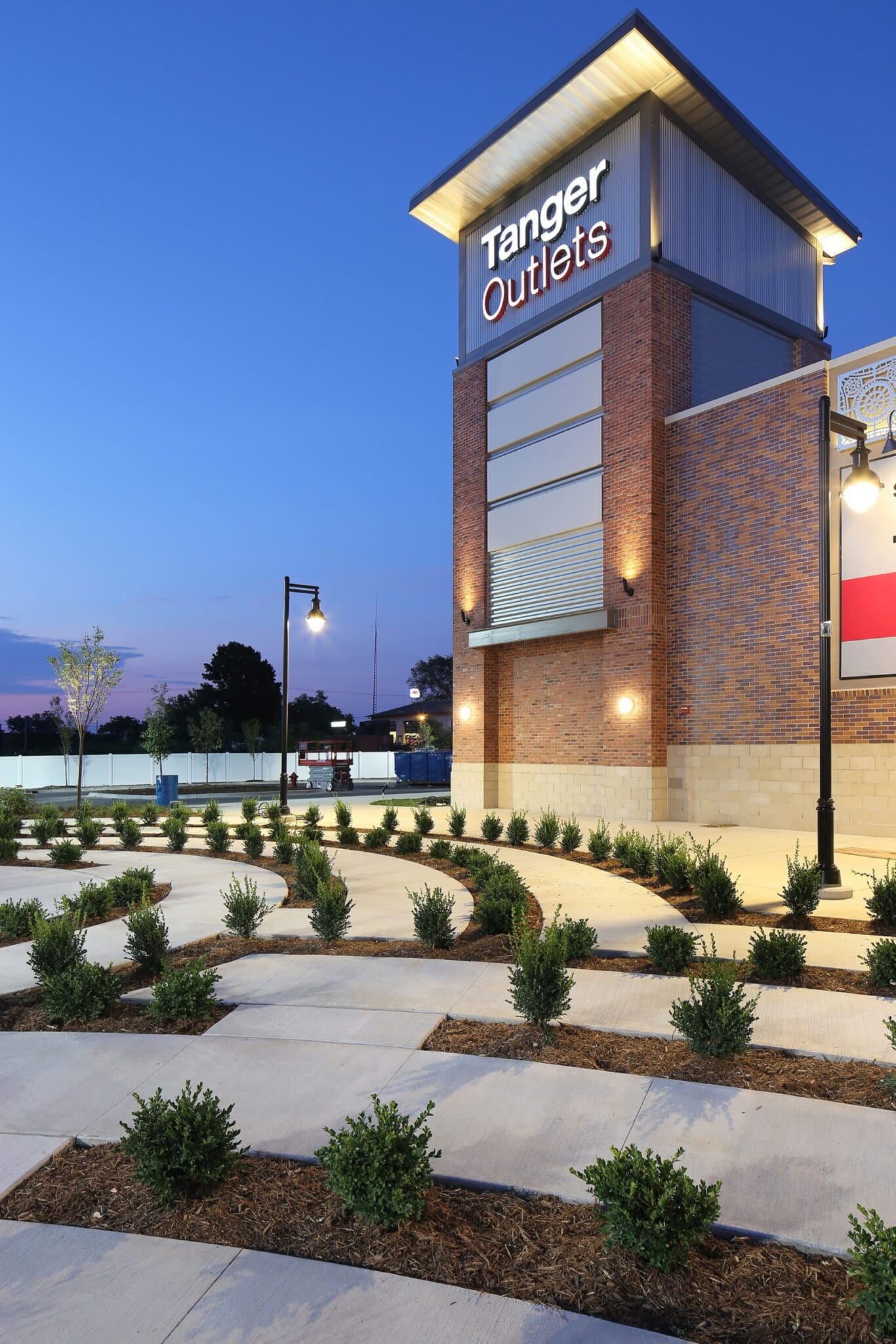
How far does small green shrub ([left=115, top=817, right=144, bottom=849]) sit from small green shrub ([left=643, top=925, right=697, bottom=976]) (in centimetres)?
1090

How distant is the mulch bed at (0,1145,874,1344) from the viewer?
2.85 meters

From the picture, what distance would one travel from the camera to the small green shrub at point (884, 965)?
19.5ft

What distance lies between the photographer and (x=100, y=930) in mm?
8273

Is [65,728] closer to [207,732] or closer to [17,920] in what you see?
[207,732]

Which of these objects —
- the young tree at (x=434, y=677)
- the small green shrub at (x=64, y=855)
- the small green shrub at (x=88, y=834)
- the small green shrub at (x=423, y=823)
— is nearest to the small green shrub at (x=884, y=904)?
the small green shrub at (x=423, y=823)

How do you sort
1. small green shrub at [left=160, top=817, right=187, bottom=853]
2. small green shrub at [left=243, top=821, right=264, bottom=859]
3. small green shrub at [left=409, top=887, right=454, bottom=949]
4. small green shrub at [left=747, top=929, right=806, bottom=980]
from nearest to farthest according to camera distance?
small green shrub at [left=747, top=929, right=806, bottom=980] → small green shrub at [left=409, top=887, right=454, bottom=949] → small green shrub at [left=243, top=821, right=264, bottom=859] → small green shrub at [left=160, top=817, right=187, bottom=853]

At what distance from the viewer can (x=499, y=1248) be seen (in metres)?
3.25

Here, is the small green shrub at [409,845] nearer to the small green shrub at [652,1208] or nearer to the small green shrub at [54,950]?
the small green shrub at [54,950]

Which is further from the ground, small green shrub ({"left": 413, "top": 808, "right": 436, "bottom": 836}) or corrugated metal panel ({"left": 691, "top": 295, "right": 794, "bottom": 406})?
corrugated metal panel ({"left": 691, "top": 295, "right": 794, "bottom": 406})

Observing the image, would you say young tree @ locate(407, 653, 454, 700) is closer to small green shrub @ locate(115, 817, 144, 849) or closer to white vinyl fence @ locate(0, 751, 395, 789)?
white vinyl fence @ locate(0, 751, 395, 789)

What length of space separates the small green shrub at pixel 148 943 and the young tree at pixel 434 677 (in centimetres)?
10544

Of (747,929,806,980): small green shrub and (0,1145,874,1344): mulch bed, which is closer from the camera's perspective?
(0,1145,874,1344): mulch bed

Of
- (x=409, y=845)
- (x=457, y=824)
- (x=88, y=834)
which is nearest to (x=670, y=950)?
(x=409, y=845)

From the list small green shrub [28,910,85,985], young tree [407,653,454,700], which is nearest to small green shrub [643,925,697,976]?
small green shrub [28,910,85,985]
